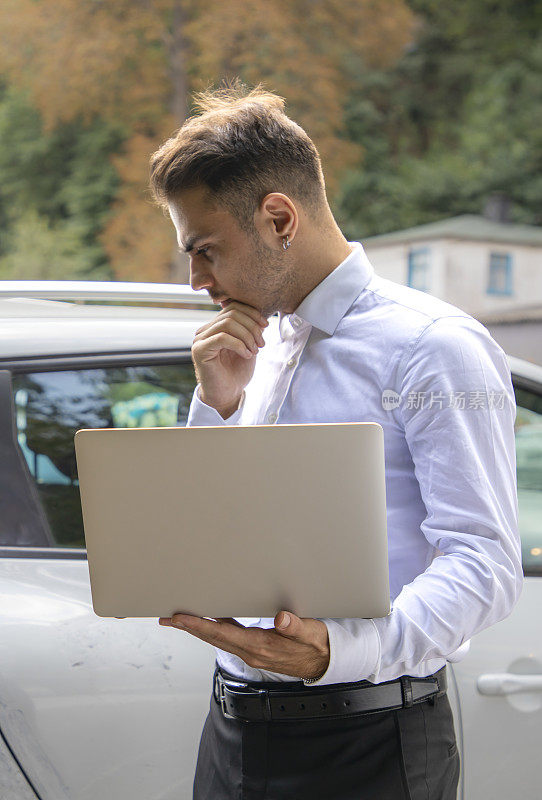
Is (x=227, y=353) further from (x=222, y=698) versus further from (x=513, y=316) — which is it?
(x=513, y=316)

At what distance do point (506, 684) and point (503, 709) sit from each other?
5 centimetres

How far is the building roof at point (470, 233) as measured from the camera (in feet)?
63.6

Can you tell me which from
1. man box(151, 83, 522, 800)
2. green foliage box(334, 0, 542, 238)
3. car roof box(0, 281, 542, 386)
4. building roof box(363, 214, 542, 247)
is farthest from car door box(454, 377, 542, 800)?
green foliage box(334, 0, 542, 238)

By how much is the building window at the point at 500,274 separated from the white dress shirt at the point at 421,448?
19386 mm

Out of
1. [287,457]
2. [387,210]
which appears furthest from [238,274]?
[387,210]

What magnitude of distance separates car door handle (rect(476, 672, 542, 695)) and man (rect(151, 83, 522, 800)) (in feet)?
1.50

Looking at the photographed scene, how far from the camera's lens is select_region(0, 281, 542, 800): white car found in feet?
5.47

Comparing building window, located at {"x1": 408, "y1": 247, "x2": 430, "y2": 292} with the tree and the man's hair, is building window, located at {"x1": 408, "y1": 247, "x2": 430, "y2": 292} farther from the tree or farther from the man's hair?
the man's hair

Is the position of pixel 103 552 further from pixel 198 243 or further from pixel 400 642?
pixel 198 243

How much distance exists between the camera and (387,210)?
69.2 feet

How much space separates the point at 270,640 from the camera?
115 cm

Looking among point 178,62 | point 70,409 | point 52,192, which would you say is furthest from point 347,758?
point 52,192

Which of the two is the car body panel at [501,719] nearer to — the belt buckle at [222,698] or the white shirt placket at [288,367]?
the belt buckle at [222,698]

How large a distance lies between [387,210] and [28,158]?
27.8 ft
